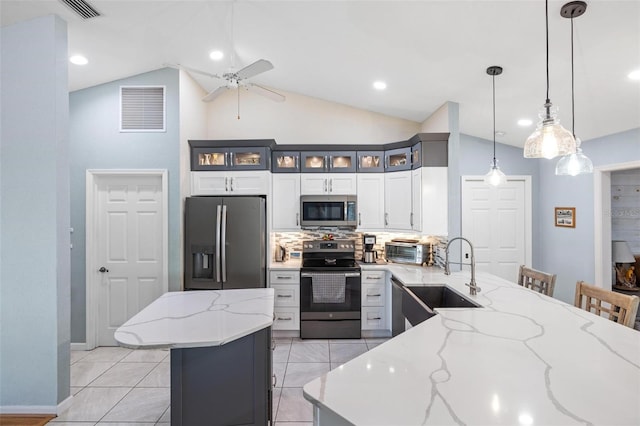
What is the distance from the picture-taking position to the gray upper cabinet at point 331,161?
407cm

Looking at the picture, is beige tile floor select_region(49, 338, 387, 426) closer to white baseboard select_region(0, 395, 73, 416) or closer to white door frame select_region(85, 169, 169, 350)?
white baseboard select_region(0, 395, 73, 416)

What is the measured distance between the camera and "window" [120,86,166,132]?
11.5ft

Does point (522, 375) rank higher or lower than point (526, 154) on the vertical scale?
lower

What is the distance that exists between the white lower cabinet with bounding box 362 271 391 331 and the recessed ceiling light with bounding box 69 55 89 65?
12.6ft

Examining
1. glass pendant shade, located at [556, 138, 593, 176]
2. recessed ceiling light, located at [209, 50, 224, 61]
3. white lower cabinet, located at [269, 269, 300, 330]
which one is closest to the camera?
glass pendant shade, located at [556, 138, 593, 176]

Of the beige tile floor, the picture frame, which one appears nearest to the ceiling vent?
the beige tile floor

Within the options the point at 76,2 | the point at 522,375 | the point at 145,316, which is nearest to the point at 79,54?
the point at 76,2

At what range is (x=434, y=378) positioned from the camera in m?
1.12

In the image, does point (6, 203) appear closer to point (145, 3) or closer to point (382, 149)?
point (145, 3)

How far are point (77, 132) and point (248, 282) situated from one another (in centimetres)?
266

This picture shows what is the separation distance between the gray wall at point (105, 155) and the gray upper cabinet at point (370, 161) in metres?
2.29

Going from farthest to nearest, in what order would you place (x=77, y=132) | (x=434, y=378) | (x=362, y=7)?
(x=77, y=132)
(x=362, y=7)
(x=434, y=378)

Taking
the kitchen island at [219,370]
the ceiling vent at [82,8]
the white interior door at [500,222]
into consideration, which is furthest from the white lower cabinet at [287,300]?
the ceiling vent at [82,8]

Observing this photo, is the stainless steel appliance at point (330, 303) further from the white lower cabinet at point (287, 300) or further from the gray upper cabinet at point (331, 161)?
the gray upper cabinet at point (331, 161)
